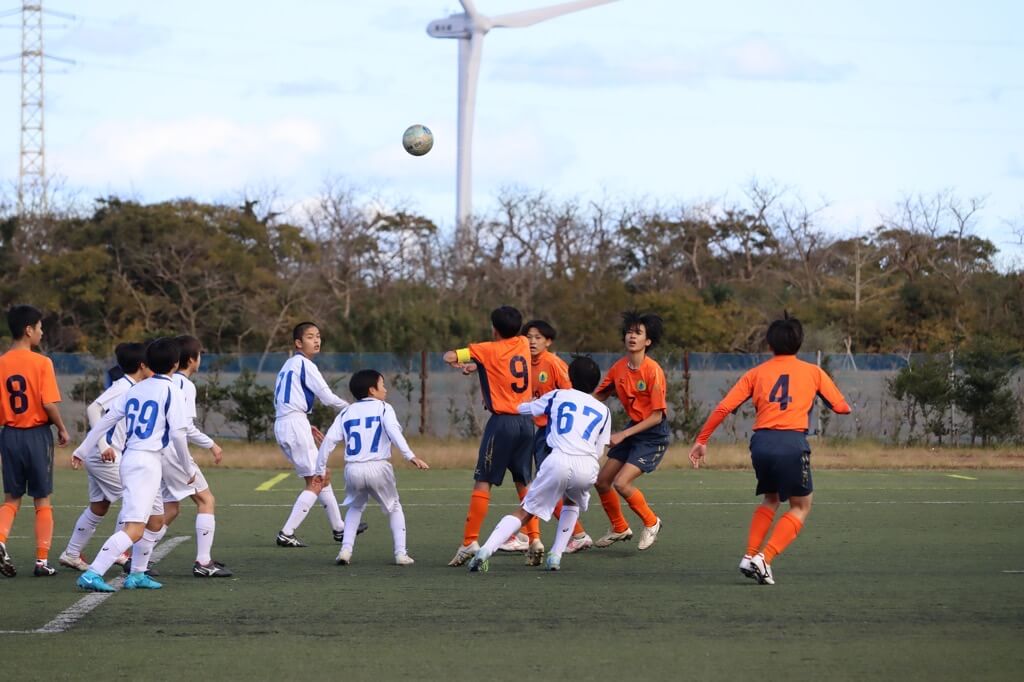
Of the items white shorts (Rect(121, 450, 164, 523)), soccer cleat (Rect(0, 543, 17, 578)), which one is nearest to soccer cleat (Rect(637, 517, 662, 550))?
white shorts (Rect(121, 450, 164, 523))

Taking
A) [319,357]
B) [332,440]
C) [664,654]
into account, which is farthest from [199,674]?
[319,357]

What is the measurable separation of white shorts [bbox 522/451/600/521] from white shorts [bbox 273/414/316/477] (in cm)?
293

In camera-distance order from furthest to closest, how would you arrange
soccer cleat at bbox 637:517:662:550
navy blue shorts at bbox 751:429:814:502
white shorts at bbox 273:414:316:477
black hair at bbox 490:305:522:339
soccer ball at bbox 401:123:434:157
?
soccer ball at bbox 401:123:434:157 < white shorts at bbox 273:414:316:477 < soccer cleat at bbox 637:517:662:550 < black hair at bbox 490:305:522:339 < navy blue shorts at bbox 751:429:814:502

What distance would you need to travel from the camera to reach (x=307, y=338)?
12289 millimetres

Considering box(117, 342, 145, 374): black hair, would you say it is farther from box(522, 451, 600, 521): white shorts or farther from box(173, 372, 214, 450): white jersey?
box(522, 451, 600, 521): white shorts

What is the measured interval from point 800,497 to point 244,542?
5.34 metres

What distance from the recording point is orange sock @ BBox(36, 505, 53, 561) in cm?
1038

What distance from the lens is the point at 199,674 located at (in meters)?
6.83

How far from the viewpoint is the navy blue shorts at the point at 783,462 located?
9523 mm

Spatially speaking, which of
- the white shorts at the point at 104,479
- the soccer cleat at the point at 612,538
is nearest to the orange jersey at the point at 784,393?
the soccer cleat at the point at 612,538

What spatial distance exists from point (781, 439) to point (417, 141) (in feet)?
32.1

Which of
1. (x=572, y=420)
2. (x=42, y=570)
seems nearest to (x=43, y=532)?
(x=42, y=570)

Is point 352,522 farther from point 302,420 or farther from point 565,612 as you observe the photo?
point 565,612

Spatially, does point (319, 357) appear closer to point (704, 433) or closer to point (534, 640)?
point (704, 433)
